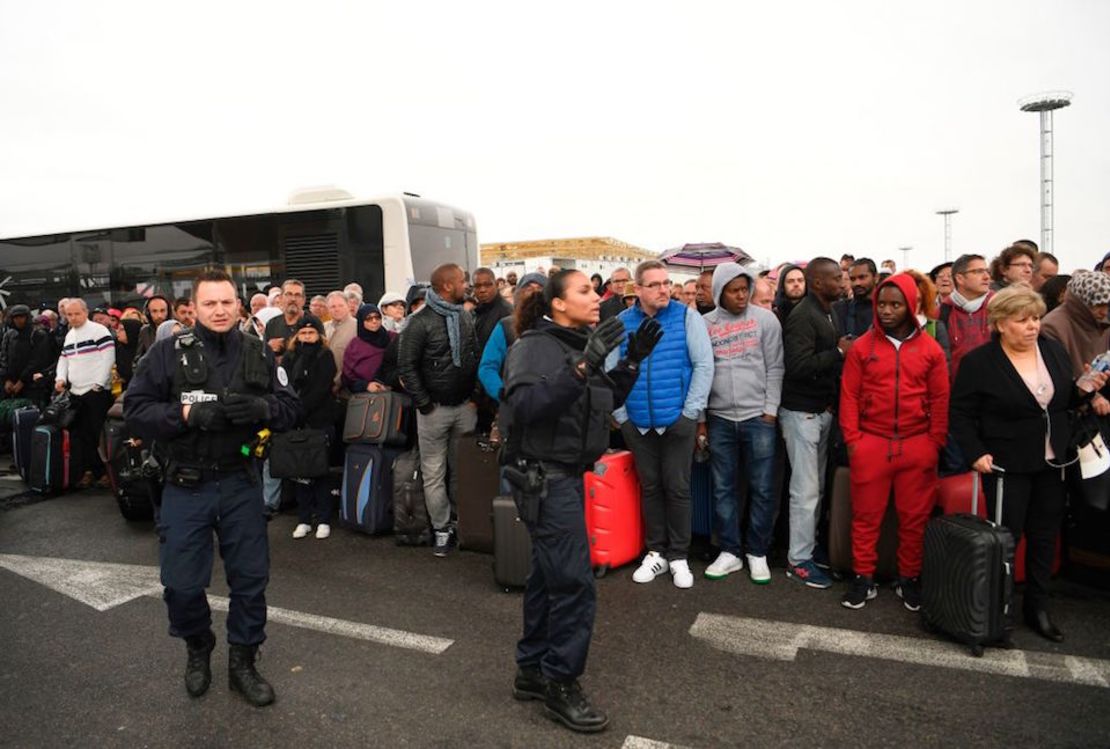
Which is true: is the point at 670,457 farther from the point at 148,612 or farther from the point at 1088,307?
the point at 148,612

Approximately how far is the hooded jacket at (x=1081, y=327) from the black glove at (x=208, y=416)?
15.2 ft

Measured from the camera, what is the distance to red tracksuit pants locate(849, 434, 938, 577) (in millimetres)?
4160

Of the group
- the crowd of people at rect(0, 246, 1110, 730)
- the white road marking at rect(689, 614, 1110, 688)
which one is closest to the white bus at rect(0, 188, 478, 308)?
the crowd of people at rect(0, 246, 1110, 730)

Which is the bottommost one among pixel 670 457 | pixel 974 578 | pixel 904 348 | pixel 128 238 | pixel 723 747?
pixel 723 747

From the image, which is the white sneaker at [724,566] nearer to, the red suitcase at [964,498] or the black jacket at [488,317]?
the red suitcase at [964,498]

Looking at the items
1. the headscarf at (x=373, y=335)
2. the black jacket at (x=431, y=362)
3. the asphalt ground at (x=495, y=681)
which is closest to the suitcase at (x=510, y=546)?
the asphalt ground at (x=495, y=681)

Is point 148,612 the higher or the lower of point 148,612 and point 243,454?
the lower

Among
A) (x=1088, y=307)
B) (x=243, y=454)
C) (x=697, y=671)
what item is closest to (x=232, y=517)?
(x=243, y=454)

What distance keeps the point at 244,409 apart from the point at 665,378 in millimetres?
2521

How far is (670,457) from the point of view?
15.5 feet

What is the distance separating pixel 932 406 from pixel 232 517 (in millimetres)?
3814

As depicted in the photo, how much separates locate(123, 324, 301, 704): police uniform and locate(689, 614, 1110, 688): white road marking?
234cm

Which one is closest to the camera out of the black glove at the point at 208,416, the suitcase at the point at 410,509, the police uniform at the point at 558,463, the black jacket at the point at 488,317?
the police uniform at the point at 558,463

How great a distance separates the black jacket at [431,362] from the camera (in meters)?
5.36
